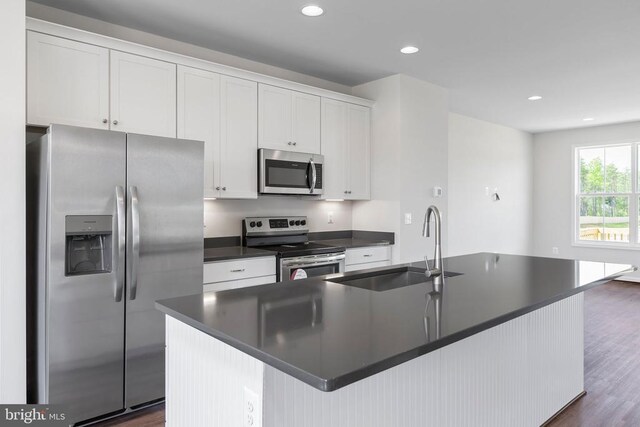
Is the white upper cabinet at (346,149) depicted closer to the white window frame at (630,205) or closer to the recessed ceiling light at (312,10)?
the recessed ceiling light at (312,10)

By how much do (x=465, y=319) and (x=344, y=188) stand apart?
300cm

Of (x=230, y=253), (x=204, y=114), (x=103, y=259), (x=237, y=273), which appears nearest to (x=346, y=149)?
(x=204, y=114)

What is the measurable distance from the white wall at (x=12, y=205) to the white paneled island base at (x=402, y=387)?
4.02 ft

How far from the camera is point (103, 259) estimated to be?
8.09 feet

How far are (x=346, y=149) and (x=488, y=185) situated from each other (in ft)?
11.5

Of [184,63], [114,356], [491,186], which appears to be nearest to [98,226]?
[114,356]

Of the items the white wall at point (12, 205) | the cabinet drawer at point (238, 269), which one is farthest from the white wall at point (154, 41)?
the cabinet drawer at point (238, 269)

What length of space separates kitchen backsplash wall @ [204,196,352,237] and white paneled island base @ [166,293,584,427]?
6.87 feet

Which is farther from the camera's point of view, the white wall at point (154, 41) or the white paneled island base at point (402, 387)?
the white wall at point (154, 41)

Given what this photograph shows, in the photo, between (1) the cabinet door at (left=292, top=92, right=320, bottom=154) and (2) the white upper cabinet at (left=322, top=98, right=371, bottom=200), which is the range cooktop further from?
(1) the cabinet door at (left=292, top=92, right=320, bottom=154)

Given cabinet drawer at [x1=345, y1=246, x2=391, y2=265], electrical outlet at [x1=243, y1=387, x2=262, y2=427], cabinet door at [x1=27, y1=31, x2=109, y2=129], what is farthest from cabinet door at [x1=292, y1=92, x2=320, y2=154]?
electrical outlet at [x1=243, y1=387, x2=262, y2=427]

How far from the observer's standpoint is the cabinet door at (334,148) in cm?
414

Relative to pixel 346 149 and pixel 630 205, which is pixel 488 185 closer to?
pixel 630 205

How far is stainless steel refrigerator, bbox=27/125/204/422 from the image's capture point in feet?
7.48
